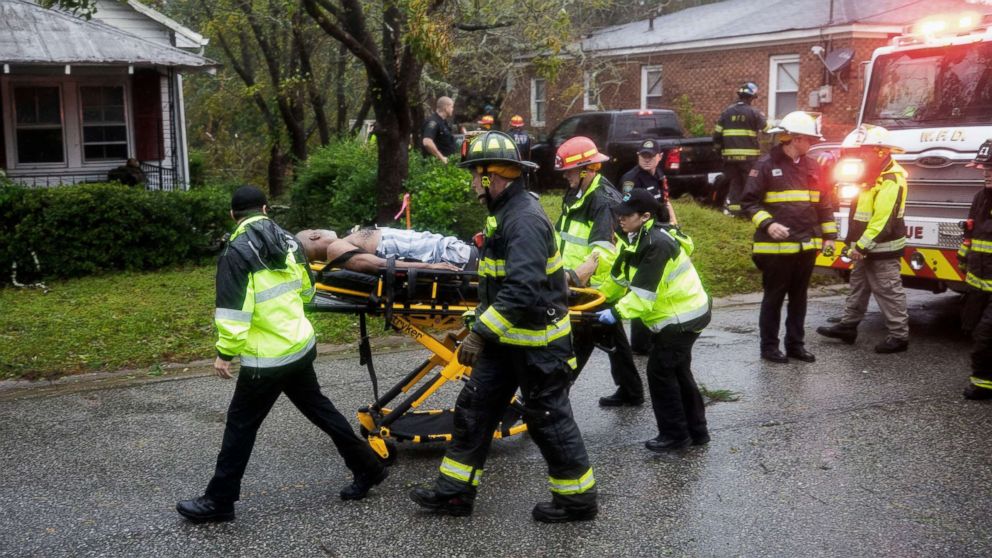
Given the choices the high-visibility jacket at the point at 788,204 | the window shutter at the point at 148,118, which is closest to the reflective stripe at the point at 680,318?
the high-visibility jacket at the point at 788,204

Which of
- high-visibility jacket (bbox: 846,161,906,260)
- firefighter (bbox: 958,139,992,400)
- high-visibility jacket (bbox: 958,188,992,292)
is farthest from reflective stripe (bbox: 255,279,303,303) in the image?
high-visibility jacket (bbox: 846,161,906,260)

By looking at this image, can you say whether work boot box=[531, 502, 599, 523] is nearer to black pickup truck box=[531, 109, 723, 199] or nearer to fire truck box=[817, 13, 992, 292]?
fire truck box=[817, 13, 992, 292]

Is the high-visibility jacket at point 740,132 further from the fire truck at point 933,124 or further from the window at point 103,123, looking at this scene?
the window at point 103,123

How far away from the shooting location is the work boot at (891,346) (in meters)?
8.52

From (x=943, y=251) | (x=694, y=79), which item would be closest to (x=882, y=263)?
(x=943, y=251)

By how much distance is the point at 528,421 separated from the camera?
16.5 ft

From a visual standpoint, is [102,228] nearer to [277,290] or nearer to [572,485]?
[277,290]

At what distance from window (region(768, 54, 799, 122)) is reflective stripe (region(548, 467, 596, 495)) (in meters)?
18.3

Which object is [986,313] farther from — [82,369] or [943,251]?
[82,369]

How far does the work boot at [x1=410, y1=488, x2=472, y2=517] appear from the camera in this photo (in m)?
5.06

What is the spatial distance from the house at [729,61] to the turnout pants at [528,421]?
1551 cm

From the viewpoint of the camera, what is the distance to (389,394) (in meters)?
6.05

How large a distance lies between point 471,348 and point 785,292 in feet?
13.7

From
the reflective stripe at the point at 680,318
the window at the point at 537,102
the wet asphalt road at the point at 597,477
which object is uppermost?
the window at the point at 537,102
